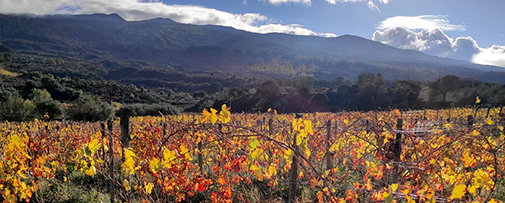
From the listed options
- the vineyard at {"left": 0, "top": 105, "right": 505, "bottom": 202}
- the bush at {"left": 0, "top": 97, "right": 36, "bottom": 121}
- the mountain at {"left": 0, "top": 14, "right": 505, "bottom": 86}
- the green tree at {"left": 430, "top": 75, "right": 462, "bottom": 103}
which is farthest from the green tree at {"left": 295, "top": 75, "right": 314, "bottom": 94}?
the mountain at {"left": 0, "top": 14, "right": 505, "bottom": 86}

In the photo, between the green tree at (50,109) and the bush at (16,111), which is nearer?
the bush at (16,111)

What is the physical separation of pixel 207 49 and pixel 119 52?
38200 mm

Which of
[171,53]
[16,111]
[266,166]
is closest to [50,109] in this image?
[16,111]

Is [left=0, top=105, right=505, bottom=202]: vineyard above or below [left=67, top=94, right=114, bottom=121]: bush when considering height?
above

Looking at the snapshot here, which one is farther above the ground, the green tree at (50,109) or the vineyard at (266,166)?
the vineyard at (266,166)

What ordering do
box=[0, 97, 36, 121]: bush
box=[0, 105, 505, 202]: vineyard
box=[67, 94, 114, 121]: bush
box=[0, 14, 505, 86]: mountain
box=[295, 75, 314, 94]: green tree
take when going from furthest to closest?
box=[0, 14, 505, 86]: mountain
box=[295, 75, 314, 94]: green tree
box=[67, 94, 114, 121]: bush
box=[0, 97, 36, 121]: bush
box=[0, 105, 505, 202]: vineyard

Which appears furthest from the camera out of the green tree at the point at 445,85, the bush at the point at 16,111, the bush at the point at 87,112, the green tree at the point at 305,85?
the green tree at the point at 305,85

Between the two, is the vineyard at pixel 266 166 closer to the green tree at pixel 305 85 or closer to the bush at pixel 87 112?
the bush at pixel 87 112

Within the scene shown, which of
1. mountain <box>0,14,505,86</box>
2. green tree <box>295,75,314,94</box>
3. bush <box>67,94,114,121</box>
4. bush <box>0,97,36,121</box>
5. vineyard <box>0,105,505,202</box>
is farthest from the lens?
mountain <box>0,14,505,86</box>

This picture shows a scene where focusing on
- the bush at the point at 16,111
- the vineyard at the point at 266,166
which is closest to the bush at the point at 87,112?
the bush at the point at 16,111

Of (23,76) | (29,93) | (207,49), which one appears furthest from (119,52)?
(29,93)

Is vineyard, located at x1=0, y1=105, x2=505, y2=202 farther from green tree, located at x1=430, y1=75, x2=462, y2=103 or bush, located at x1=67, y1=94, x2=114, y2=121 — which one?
green tree, located at x1=430, y1=75, x2=462, y2=103

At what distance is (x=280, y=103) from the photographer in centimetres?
3625

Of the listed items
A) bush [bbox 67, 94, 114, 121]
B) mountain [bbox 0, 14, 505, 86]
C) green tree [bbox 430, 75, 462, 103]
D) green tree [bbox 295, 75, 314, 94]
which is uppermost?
mountain [bbox 0, 14, 505, 86]
